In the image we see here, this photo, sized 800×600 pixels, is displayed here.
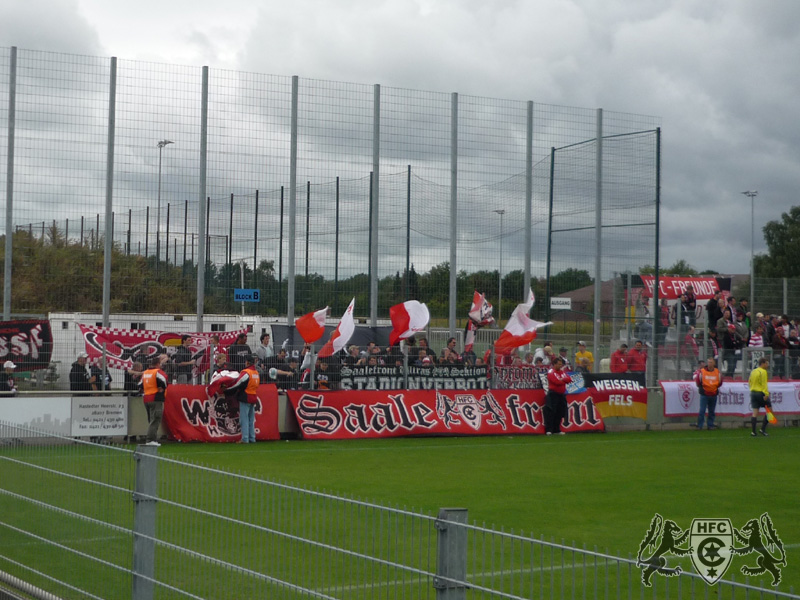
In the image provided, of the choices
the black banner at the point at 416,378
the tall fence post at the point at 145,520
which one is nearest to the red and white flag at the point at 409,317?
the black banner at the point at 416,378

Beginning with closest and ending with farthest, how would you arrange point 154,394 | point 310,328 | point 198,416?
1. point 154,394
2. point 198,416
3. point 310,328

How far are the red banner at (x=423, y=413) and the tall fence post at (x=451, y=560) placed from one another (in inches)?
703

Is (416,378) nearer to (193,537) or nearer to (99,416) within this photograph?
(99,416)

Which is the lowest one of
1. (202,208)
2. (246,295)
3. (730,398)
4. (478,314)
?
(730,398)

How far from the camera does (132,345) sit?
69.6 feet

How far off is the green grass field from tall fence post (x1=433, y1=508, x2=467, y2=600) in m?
5.17

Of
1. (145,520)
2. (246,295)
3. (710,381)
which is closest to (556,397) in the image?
(710,381)

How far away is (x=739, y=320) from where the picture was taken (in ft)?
93.8

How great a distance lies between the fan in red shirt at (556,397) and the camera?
23.1m

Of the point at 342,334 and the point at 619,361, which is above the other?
the point at 342,334

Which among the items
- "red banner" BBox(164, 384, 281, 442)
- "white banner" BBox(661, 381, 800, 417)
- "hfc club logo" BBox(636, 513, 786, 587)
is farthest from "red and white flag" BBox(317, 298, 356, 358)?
"hfc club logo" BBox(636, 513, 786, 587)

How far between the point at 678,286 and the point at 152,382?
18422 millimetres

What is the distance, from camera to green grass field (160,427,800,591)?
37.7 ft

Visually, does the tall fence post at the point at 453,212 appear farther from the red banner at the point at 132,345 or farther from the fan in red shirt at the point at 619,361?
the red banner at the point at 132,345
